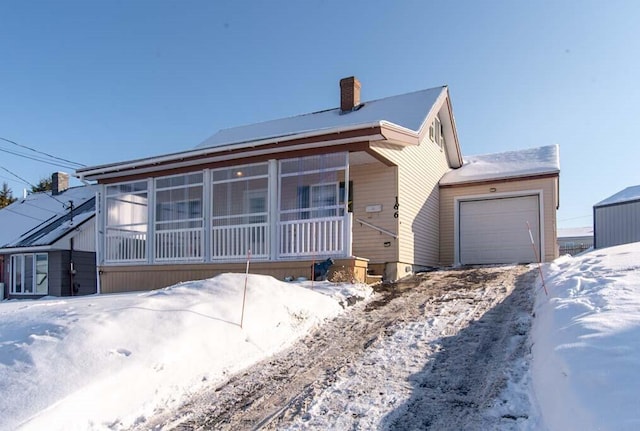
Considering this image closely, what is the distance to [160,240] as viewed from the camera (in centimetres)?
1264

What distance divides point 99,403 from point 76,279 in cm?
1763

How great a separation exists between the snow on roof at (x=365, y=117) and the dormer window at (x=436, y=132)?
3.16 ft

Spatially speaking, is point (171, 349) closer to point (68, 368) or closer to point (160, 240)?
point (68, 368)

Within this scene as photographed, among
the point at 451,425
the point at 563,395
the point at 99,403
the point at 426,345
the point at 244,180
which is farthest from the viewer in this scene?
the point at 244,180

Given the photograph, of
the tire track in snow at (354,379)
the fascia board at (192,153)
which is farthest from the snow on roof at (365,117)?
the tire track in snow at (354,379)

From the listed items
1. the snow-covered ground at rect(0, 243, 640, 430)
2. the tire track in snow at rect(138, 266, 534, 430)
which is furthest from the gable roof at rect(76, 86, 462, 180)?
the snow-covered ground at rect(0, 243, 640, 430)

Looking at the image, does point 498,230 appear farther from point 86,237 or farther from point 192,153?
point 86,237

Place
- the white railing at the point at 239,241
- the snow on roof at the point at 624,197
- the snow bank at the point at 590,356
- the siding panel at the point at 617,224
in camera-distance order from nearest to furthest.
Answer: the snow bank at the point at 590,356 < the white railing at the point at 239,241 < the siding panel at the point at 617,224 < the snow on roof at the point at 624,197

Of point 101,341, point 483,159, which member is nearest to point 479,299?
point 101,341

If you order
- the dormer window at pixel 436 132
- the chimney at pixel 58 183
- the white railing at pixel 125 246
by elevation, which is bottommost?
the white railing at pixel 125 246

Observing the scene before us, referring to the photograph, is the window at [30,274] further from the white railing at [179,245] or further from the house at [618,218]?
the house at [618,218]

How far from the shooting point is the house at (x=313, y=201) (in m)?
10.4

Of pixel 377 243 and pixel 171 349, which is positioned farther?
pixel 377 243

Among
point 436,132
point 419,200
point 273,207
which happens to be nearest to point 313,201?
point 273,207
